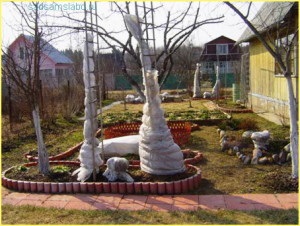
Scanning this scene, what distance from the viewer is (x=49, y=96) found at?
15.7 metres

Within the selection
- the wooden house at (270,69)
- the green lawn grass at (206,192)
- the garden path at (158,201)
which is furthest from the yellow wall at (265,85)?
the garden path at (158,201)

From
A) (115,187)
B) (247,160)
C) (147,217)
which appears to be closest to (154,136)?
(115,187)

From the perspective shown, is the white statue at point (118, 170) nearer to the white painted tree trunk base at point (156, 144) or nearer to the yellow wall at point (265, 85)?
the white painted tree trunk base at point (156, 144)

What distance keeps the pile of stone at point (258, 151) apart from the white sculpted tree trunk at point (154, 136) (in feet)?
5.76

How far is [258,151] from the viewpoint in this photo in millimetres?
7625

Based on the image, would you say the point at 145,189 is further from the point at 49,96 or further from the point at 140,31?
the point at 49,96

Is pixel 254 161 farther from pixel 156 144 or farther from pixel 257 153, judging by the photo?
pixel 156 144

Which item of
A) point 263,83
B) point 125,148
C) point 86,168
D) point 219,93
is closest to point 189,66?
point 219,93

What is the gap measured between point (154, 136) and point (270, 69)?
8.33 meters

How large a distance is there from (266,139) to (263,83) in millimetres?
7198

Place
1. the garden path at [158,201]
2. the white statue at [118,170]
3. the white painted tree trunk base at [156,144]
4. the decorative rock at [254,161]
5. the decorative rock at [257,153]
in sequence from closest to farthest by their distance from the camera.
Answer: the garden path at [158,201] < the white statue at [118,170] < the white painted tree trunk base at [156,144] < the decorative rock at [254,161] < the decorative rock at [257,153]

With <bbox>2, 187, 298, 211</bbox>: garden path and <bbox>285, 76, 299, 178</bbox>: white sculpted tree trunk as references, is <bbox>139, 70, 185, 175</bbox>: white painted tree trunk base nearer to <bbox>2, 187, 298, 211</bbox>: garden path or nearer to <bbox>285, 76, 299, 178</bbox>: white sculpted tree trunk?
<bbox>2, 187, 298, 211</bbox>: garden path

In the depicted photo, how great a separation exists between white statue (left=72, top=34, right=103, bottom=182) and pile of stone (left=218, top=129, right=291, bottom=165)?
2956mm

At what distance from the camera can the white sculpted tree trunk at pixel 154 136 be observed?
6.27 metres
